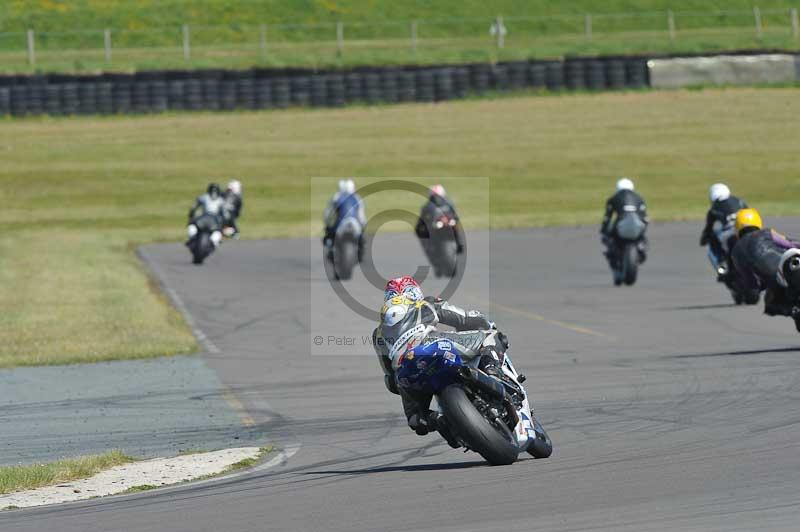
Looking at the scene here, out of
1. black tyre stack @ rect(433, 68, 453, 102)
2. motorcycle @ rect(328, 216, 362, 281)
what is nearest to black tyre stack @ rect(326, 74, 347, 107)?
black tyre stack @ rect(433, 68, 453, 102)

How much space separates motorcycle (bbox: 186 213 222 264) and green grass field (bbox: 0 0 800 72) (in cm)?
2031

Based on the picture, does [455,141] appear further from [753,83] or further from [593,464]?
[593,464]

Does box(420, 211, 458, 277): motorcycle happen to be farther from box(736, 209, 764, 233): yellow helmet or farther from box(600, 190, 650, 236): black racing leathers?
box(736, 209, 764, 233): yellow helmet

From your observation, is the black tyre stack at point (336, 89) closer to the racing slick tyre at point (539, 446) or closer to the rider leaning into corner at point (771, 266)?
the rider leaning into corner at point (771, 266)

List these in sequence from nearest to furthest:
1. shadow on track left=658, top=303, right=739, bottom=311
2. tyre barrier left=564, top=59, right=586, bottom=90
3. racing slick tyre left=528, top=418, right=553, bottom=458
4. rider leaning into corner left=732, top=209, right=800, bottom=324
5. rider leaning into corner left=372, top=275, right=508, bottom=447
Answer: rider leaning into corner left=372, top=275, right=508, bottom=447
racing slick tyre left=528, top=418, right=553, bottom=458
rider leaning into corner left=732, top=209, right=800, bottom=324
shadow on track left=658, top=303, right=739, bottom=311
tyre barrier left=564, top=59, right=586, bottom=90

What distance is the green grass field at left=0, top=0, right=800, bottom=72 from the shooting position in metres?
50.4

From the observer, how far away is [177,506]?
8.85 metres

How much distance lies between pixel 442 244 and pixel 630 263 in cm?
363

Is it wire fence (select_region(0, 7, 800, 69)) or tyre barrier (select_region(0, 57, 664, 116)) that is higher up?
wire fence (select_region(0, 7, 800, 69))

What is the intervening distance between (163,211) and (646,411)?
2936cm

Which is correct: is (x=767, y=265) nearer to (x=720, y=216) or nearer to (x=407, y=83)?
(x=720, y=216)

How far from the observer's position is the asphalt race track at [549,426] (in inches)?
317

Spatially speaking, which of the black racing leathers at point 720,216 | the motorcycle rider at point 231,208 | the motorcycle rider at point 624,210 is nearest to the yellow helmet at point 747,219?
the black racing leathers at point 720,216

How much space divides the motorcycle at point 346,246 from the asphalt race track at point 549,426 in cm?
80
